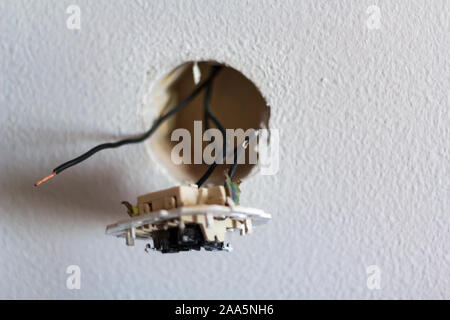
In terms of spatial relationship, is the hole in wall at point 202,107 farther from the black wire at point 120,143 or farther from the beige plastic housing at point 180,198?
the beige plastic housing at point 180,198

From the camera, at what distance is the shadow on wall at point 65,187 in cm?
58

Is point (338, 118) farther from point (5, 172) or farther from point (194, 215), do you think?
point (5, 172)

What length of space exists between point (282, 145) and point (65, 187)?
0.84 ft

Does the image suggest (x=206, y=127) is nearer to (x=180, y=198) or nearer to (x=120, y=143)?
(x=120, y=143)

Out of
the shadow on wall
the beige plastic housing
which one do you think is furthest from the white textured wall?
the beige plastic housing

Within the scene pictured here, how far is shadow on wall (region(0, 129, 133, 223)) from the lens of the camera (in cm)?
58

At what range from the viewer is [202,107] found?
2.30 feet

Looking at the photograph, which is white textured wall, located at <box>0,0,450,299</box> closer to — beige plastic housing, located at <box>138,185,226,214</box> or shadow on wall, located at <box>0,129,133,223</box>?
shadow on wall, located at <box>0,129,133,223</box>

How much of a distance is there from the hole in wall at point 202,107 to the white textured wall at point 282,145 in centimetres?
3

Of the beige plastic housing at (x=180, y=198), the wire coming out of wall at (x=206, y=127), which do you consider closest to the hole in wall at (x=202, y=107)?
the wire coming out of wall at (x=206, y=127)

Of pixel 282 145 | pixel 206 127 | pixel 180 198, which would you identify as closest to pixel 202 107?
pixel 206 127

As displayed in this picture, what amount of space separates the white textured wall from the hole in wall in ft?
0.10

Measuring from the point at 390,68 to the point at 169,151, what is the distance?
11.3 inches

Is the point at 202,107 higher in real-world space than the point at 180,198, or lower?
higher
